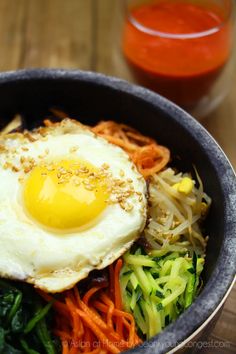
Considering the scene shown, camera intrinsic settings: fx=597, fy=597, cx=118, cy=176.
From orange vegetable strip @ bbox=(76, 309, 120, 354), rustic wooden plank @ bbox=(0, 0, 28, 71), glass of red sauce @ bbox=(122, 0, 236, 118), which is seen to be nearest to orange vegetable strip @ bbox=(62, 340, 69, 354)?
orange vegetable strip @ bbox=(76, 309, 120, 354)

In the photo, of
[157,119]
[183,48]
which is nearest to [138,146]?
[157,119]

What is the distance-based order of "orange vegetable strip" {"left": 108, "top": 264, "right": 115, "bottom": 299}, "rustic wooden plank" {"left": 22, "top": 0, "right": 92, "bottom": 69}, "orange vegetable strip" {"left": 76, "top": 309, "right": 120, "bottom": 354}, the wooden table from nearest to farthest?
1. "orange vegetable strip" {"left": 76, "top": 309, "right": 120, "bottom": 354}
2. "orange vegetable strip" {"left": 108, "top": 264, "right": 115, "bottom": 299}
3. the wooden table
4. "rustic wooden plank" {"left": 22, "top": 0, "right": 92, "bottom": 69}

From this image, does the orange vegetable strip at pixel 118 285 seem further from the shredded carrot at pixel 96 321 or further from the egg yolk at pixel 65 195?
the egg yolk at pixel 65 195

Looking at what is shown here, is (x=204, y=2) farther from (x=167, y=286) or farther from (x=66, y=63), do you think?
(x=167, y=286)

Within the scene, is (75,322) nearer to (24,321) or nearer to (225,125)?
(24,321)

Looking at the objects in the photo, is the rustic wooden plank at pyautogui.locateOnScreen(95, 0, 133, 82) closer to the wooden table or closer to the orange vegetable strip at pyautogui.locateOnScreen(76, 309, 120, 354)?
the wooden table

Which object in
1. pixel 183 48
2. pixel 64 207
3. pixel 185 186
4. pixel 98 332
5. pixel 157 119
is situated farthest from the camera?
pixel 183 48

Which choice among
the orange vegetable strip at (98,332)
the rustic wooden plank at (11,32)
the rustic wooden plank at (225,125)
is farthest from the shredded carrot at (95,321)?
the rustic wooden plank at (11,32)
